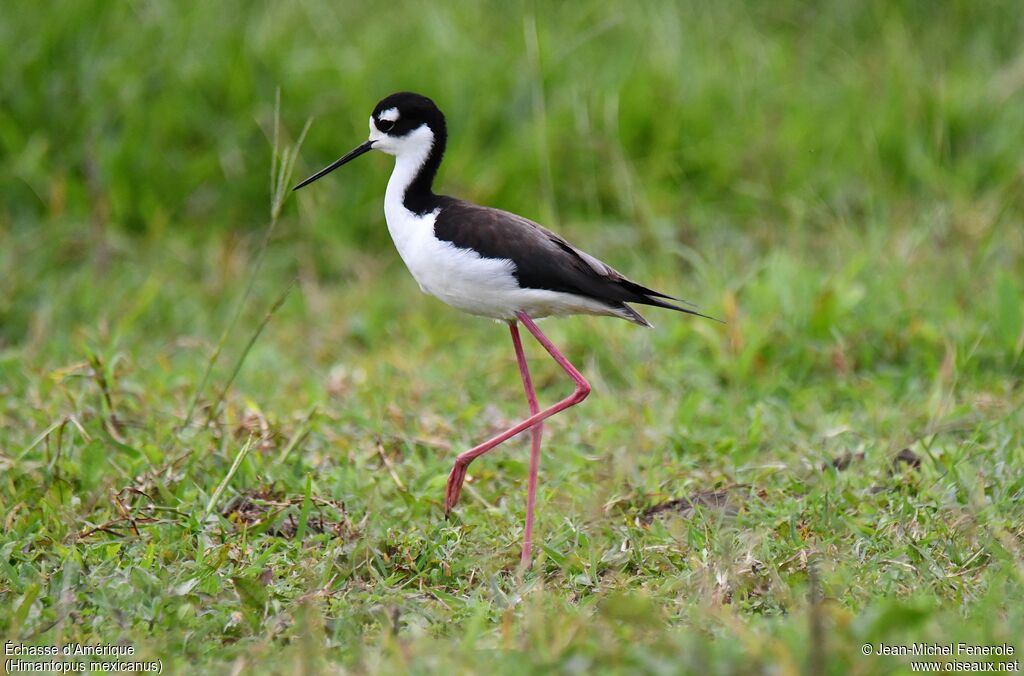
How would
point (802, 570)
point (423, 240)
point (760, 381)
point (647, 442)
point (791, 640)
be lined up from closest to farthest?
point (791, 640) → point (802, 570) → point (423, 240) → point (647, 442) → point (760, 381)

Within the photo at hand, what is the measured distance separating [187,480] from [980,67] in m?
5.37

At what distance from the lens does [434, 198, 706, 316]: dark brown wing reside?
3559mm

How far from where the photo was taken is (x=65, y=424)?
369 cm

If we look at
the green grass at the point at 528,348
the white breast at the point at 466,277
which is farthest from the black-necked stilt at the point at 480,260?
the green grass at the point at 528,348

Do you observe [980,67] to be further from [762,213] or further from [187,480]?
[187,480]

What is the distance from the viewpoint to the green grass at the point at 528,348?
2982mm

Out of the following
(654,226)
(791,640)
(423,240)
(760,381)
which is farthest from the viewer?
(654,226)

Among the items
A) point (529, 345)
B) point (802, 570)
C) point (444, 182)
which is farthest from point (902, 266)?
point (802, 570)

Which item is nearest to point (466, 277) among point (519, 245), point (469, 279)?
point (469, 279)

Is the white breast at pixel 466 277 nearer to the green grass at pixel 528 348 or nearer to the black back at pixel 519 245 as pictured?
the black back at pixel 519 245

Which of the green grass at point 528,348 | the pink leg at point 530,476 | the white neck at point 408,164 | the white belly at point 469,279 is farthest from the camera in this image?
the white neck at point 408,164

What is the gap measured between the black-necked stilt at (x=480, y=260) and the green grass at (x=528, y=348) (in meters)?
Result: 0.38

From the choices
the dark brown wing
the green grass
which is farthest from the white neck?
the green grass

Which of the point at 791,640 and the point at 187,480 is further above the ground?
the point at 187,480
